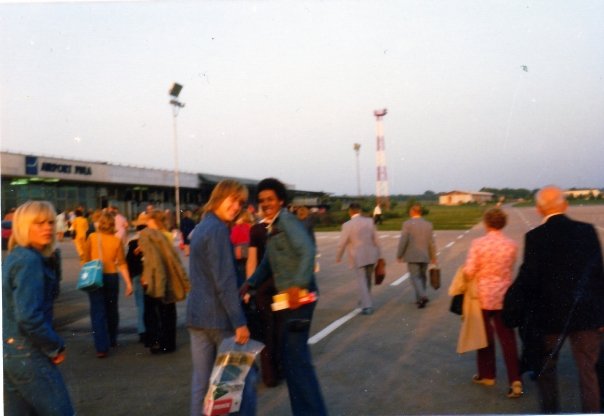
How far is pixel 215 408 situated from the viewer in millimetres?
4062

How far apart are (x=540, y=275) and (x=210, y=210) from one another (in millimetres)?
2348

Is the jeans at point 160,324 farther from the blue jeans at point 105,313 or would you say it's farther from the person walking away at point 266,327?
the person walking away at point 266,327

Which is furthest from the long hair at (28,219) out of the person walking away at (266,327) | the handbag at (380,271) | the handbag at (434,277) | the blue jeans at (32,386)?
the handbag at (434,277)

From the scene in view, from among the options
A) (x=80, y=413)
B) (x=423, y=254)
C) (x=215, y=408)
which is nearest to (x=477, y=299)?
(x=215, y=408)

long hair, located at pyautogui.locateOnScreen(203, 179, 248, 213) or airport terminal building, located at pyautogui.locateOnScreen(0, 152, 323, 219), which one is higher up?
airport terminal building, located at pyautogui.locateOnScreen(0, 152, 323, 219)

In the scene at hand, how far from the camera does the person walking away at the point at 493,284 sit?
5266 mm

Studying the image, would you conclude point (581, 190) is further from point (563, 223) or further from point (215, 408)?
point (215, 408)

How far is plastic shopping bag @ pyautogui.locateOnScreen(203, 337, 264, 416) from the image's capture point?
4.07 m

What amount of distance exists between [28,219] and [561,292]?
11.3ft

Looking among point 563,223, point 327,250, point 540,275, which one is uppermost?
point 563,223

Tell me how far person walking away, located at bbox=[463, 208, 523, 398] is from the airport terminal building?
4374 mm

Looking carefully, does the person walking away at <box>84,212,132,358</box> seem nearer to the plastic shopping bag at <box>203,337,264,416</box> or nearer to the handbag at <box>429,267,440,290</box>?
the plastic shopping bag at <box>203,337,264,416</box>

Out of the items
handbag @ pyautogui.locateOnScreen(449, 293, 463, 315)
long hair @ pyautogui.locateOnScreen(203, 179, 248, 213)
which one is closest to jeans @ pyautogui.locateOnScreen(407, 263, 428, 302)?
handbag @ pyautogui.locateOnScreen(449, 293, 463, 315)

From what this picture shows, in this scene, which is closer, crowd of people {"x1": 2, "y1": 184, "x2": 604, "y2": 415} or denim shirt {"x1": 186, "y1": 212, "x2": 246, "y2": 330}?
crowd of people {"x1": 2, "y1": 184, "x2": 604, "y2": 415}
